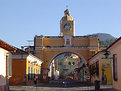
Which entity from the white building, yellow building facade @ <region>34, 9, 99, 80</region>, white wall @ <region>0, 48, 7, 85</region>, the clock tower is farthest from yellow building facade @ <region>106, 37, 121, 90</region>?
the clock tower

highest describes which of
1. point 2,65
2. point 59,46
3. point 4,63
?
point 59,46

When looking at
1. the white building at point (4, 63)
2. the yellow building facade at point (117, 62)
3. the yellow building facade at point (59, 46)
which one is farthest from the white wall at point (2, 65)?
the yellow building facade at point (59, 46)

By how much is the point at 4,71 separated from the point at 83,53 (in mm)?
31862

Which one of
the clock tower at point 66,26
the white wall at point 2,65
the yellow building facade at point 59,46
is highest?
the clock tower at point 66,26

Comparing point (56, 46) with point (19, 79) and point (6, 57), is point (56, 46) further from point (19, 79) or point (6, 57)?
point (6, 57)

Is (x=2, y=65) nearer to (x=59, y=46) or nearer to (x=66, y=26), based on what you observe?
(x=59, y=46)

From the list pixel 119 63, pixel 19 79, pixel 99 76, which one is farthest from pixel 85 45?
pixel 119 63

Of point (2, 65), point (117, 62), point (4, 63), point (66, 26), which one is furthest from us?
point (66, 26)

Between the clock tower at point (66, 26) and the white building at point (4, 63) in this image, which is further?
the clock tower at point (66, 26)

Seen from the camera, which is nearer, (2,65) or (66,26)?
(2,65)

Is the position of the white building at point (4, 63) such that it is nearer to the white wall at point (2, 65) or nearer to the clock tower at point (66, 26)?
the white wall at point (2, 65)

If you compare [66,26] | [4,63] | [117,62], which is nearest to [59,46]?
[66,26]

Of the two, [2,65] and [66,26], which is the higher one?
[66,26]

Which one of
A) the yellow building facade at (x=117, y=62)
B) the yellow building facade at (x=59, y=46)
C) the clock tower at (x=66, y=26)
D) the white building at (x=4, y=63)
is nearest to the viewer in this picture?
the white building at (x=4, y=63)
